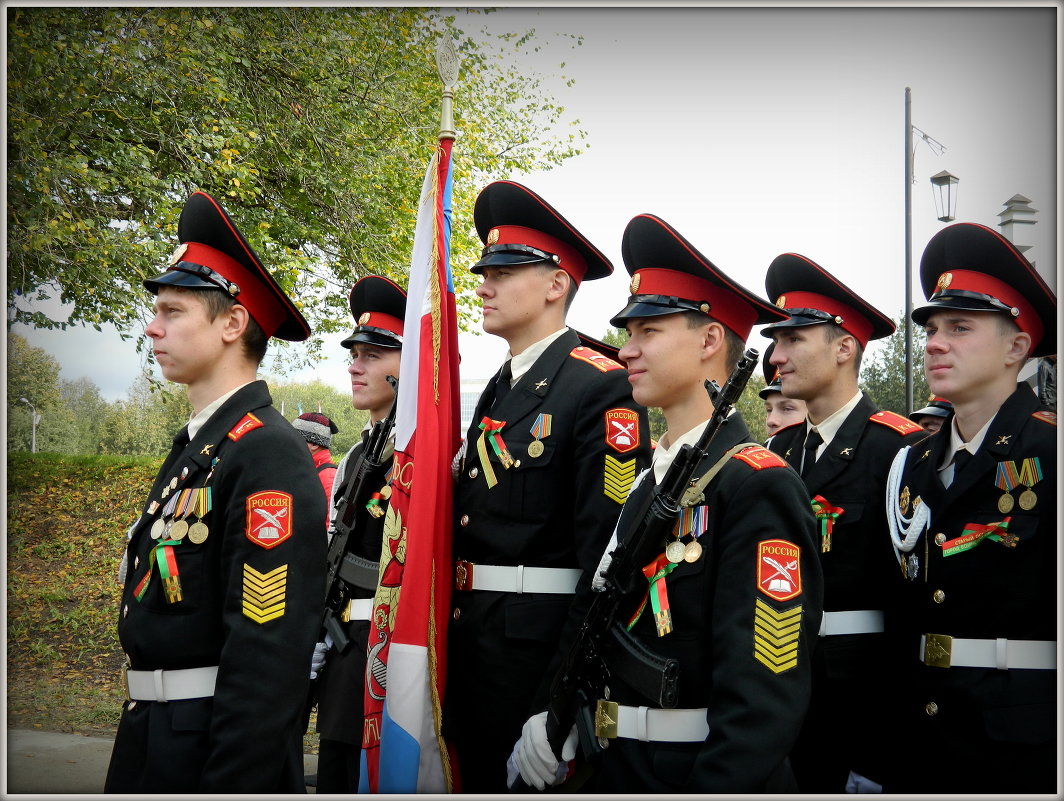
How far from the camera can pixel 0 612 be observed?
3709 mm

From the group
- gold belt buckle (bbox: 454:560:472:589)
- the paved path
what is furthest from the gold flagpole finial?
the paved path

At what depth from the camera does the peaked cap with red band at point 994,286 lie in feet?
10.8

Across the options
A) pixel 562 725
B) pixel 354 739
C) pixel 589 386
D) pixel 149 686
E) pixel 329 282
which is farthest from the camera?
pixel 329 282

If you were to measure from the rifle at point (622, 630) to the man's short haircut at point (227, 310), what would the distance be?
1.47 m

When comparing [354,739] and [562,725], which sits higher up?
[562,725]

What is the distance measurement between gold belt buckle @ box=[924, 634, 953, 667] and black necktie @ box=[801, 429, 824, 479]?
115 centimetres

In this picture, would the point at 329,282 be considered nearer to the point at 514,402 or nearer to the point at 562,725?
the point at 514,402

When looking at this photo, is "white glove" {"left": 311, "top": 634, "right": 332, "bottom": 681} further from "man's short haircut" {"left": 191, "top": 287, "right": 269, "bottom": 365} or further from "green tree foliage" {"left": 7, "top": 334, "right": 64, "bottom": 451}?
"green tree foliage" {"left": 7, "top": 334, "right": 64, "bottom": 451}

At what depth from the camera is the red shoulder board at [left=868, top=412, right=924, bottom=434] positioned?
4172 millimetres

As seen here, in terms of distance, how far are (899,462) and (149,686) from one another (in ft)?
9.77

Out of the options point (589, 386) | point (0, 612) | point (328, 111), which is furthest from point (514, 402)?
point (328, 111)

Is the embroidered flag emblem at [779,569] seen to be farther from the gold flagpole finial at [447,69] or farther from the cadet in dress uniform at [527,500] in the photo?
the gold flagpole finial at [447,69]

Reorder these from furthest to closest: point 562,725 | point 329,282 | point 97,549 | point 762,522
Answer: point 97,549
point 329,282
point 562,725
point 762,522

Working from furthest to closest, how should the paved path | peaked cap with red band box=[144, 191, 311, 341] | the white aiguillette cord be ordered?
1. the paved path
2. the white aiguillette cord
3. peaked cap with red band box=[144, 191, 311, 341]
